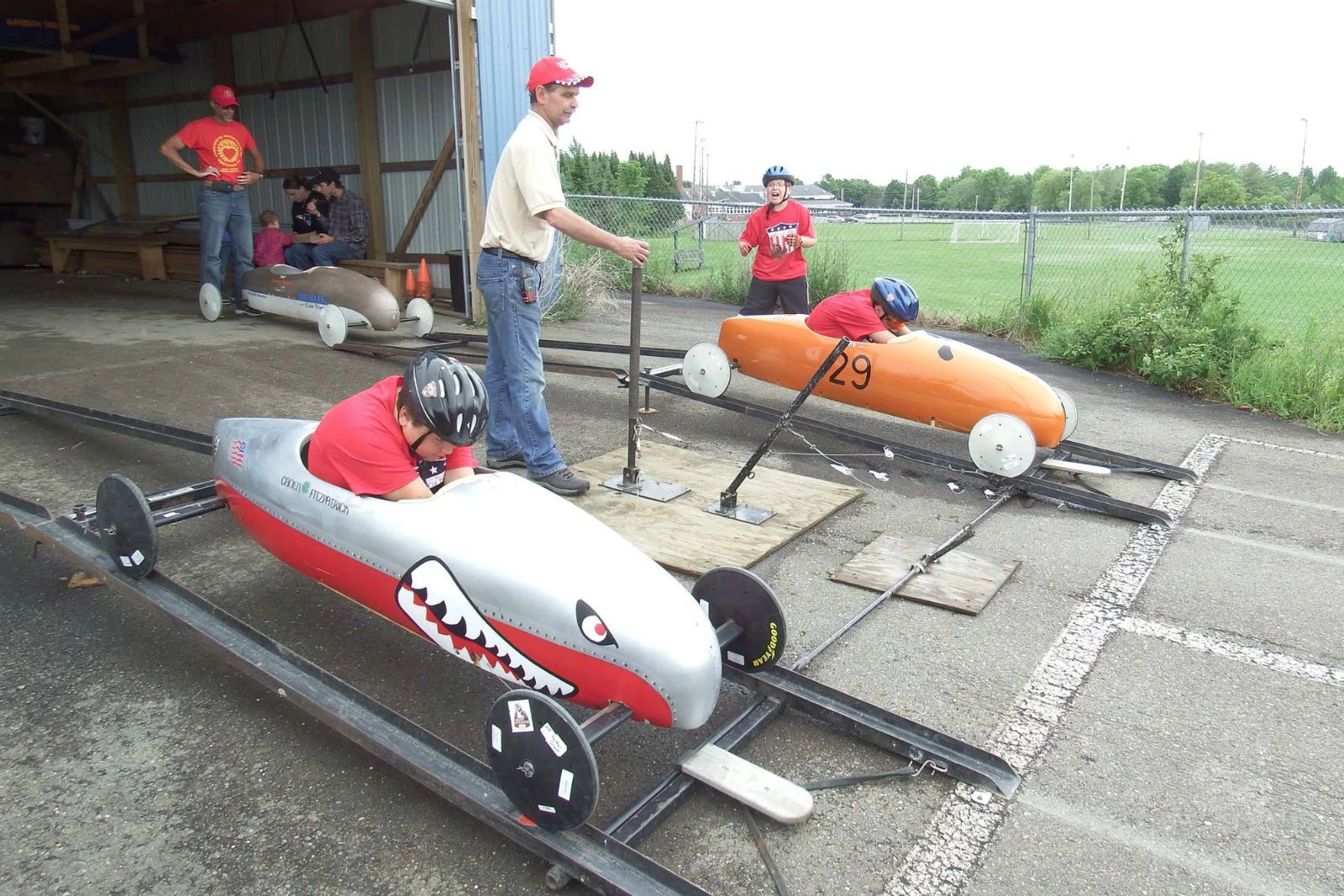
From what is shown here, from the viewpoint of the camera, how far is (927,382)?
595 cm

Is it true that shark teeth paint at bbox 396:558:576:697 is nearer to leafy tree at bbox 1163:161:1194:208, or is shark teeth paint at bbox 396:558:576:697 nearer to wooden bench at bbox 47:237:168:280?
wooden bench at bbox 47:237:168:280

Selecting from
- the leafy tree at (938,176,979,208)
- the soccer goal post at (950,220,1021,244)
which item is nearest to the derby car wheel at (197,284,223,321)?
the soccer goal post at (950,220,1021,244)

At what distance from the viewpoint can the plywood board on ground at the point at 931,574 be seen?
4.14 metres

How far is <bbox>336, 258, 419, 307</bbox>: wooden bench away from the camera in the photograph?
11.5 meters

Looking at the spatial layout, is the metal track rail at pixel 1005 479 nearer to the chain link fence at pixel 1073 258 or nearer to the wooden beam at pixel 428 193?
the chain link fence at pixel 1073 258

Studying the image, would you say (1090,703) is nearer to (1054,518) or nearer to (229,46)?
(1054,518)

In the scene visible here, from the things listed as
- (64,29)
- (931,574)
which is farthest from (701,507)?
(64,29)

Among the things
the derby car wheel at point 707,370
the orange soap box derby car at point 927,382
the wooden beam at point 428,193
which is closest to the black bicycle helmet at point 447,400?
the orange soap box derby car at point 927,382

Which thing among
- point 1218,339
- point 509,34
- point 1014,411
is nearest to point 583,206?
point 509,34

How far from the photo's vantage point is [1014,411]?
564 centimetres

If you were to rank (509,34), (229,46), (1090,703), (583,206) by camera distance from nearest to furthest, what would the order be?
(1090,703) < (509,34) < (229,46) < (583,206)

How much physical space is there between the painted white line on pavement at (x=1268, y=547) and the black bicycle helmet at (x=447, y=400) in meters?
4.25

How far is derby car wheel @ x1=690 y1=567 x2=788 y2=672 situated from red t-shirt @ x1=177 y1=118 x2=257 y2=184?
31.2ft

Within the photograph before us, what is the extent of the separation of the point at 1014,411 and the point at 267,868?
15.9ft
